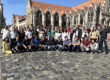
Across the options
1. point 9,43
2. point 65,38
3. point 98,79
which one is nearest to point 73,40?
point 65,38

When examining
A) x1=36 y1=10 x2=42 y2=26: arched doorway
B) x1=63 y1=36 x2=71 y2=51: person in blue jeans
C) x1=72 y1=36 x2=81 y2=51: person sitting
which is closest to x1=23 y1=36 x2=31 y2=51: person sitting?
x1=63 y1=36 x2=71 y2=51: person in blue jeans

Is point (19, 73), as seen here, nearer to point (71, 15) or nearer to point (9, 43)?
point (9, 43)

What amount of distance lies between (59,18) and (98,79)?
5541 cm

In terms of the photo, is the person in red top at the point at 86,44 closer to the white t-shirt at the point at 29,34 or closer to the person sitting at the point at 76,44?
the person sitting at the point at 76,44

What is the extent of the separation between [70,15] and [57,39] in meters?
50.0

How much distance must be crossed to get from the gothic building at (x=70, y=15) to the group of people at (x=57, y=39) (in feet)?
126

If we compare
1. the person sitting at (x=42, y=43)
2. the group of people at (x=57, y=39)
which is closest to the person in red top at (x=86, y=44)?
the group of people at (x=57, y=39)

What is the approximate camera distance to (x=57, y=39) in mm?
11500

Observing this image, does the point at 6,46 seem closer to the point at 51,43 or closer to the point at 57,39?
the point at 51,43

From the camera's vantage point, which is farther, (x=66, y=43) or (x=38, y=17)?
(x=38, y=17)

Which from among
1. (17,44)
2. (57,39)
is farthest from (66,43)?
(17,44)

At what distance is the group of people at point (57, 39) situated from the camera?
10158mm

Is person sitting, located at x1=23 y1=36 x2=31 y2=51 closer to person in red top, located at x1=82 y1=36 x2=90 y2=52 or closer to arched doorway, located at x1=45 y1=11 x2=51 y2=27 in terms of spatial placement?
person in red top, located at x1=82 y1=36 x2=90 y2=52

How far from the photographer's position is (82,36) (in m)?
11.0
